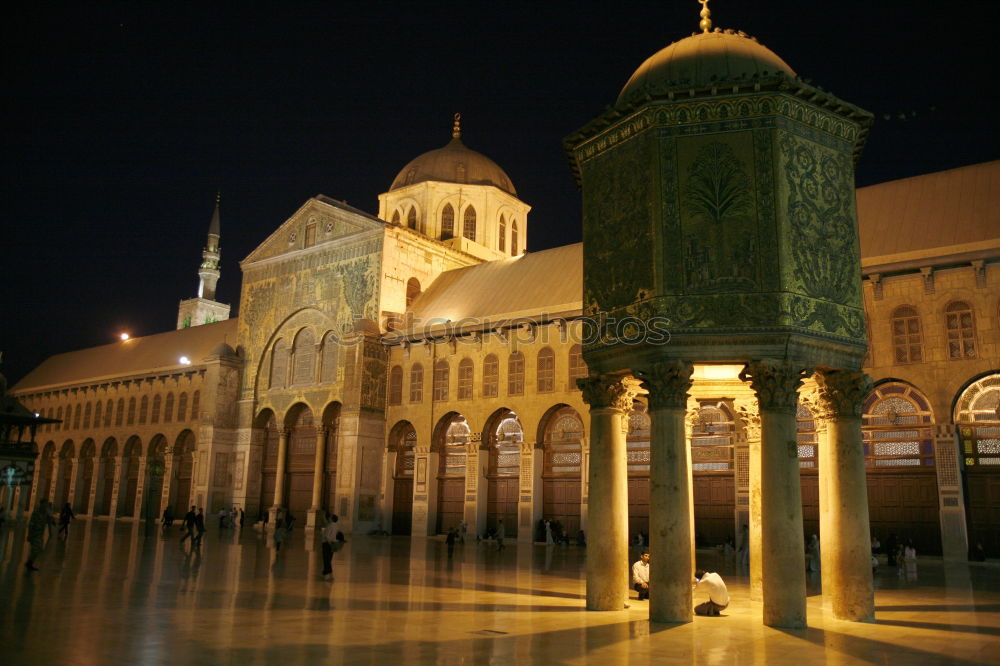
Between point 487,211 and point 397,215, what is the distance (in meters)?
4.79

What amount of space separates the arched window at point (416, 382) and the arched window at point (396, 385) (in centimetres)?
58

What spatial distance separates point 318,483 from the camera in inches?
1422

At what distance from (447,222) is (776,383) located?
32.7 meters

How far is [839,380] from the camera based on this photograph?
38.9 ft

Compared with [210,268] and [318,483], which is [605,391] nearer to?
[318,483]

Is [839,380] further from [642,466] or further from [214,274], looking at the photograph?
[214,274]

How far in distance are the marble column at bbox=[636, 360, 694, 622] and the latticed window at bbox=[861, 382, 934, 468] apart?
15.1 m

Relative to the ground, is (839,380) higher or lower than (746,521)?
higher

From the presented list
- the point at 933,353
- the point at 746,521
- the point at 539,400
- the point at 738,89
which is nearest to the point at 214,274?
the point at 539,400

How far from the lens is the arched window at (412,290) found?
37531 mm

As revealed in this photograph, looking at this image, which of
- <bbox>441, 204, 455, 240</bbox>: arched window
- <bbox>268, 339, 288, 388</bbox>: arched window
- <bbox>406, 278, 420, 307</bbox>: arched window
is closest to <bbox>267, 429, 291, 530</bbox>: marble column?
<bbox>268, 339, 288, 388</bbox>: arched window

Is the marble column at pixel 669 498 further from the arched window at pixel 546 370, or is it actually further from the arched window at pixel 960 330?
the arched window at pixel 546 370

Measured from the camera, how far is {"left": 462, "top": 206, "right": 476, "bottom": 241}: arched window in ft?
139

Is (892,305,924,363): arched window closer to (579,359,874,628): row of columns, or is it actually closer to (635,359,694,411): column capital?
(579,359,874,628): row of columns
